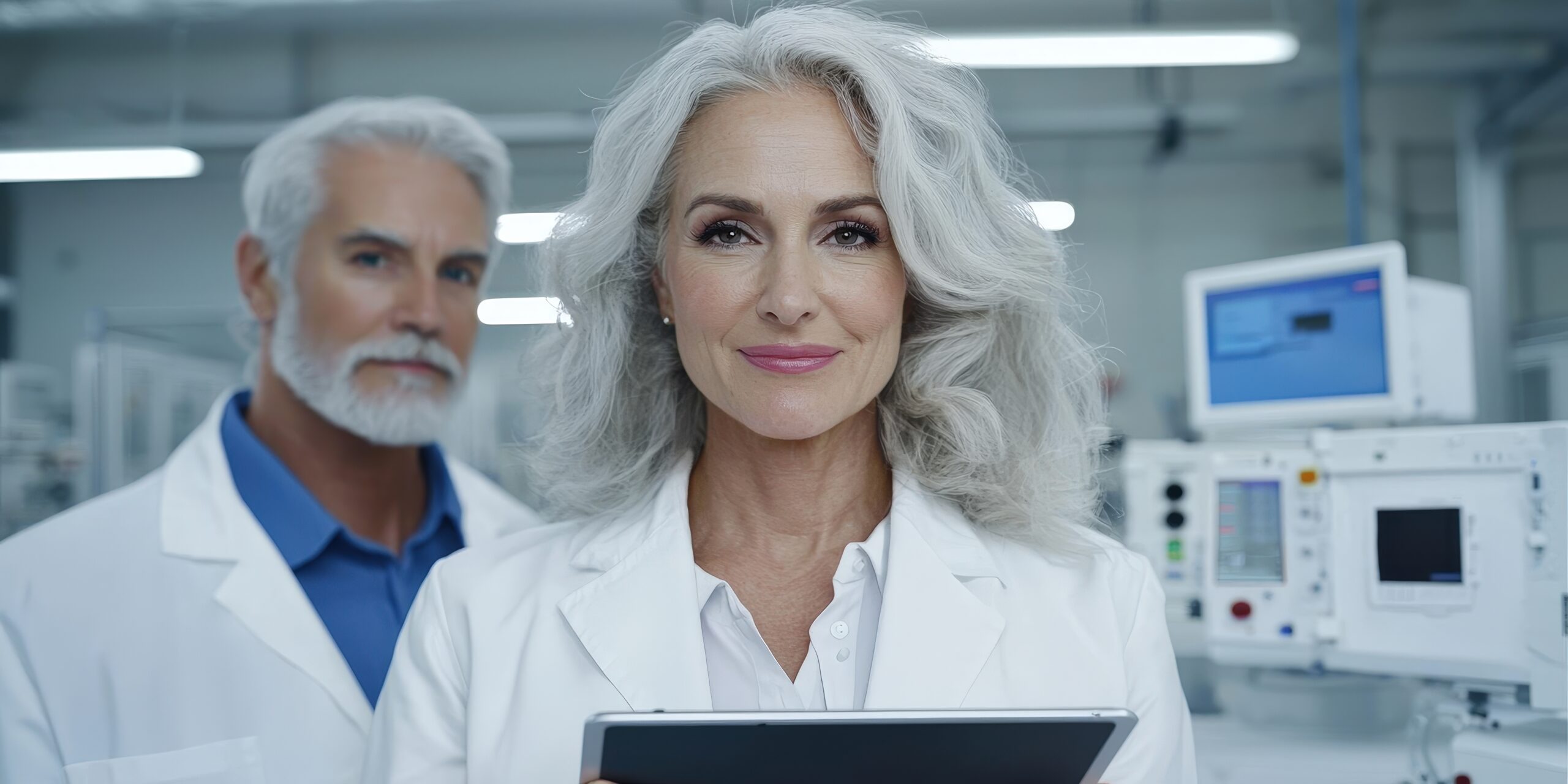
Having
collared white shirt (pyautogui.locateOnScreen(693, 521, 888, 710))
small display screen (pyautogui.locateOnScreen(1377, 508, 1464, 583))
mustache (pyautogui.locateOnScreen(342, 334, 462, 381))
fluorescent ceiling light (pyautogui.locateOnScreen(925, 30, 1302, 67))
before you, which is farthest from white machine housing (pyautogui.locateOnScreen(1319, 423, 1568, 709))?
fluorescent ceiling light (pyautogui.locateOnScreen(925, 30, 1302, 67))

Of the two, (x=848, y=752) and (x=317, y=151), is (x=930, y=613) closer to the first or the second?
(x=848, y=752)

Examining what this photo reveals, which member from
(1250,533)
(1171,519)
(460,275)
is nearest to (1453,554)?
(1250,533)

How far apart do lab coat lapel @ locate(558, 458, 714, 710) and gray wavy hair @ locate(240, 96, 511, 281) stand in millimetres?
1035

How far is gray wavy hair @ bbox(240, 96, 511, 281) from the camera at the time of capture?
2.00 metres

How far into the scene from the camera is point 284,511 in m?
1.84

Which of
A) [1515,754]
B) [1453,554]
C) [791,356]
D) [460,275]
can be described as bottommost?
[1515,754]

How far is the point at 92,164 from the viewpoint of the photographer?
6.28 m

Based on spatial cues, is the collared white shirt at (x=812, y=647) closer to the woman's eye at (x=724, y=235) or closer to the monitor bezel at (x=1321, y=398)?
the woman's eye at (x=724, y=235)

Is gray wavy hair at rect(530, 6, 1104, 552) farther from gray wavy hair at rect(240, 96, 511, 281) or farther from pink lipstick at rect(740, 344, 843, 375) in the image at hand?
gray wavy hair at rect(240, 96, 511, 281)

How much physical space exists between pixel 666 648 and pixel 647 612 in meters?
0.05

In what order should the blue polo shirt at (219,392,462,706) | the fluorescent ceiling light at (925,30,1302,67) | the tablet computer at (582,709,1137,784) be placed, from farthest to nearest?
the fluorescent ceiling light at (925,30,1302,67) → the blue polo shirt at (219,392,462,706) → the tablet computer at (582,709,1137,784)

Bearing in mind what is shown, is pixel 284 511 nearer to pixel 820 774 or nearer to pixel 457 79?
pixel 820 774

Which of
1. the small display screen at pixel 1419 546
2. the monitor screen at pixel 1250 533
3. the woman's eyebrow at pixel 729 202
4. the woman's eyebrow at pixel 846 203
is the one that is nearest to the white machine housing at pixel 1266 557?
the monitor screen at pixel 1250 533

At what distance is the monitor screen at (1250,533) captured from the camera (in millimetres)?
2590
